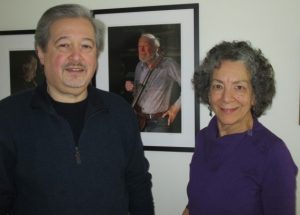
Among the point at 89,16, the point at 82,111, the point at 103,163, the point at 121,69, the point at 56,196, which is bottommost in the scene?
the point at 56,196

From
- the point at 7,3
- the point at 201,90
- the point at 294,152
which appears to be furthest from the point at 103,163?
the point at 7,3

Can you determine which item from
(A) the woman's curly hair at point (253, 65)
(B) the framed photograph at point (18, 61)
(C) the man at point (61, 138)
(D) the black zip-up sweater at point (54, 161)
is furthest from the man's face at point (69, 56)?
(B) the framed photograph at point (18, 61)

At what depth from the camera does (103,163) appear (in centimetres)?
134

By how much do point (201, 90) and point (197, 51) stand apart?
325mm

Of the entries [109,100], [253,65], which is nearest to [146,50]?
[109,100]

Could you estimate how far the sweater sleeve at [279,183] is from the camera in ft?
3.80

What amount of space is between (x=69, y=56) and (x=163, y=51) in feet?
2.19

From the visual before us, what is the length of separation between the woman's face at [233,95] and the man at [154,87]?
44cm

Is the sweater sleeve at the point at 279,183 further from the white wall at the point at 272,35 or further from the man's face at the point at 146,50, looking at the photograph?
the man's face at the point at 146,50

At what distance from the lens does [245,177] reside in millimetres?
1245

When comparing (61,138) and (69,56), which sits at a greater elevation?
(69,56)

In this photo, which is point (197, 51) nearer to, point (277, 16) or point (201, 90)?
point (201, 90)

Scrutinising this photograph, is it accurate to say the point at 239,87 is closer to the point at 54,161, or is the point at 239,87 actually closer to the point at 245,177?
the point at 245,177

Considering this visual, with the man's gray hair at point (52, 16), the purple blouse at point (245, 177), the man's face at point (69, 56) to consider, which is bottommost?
the purple blouse at point (245, 177)
